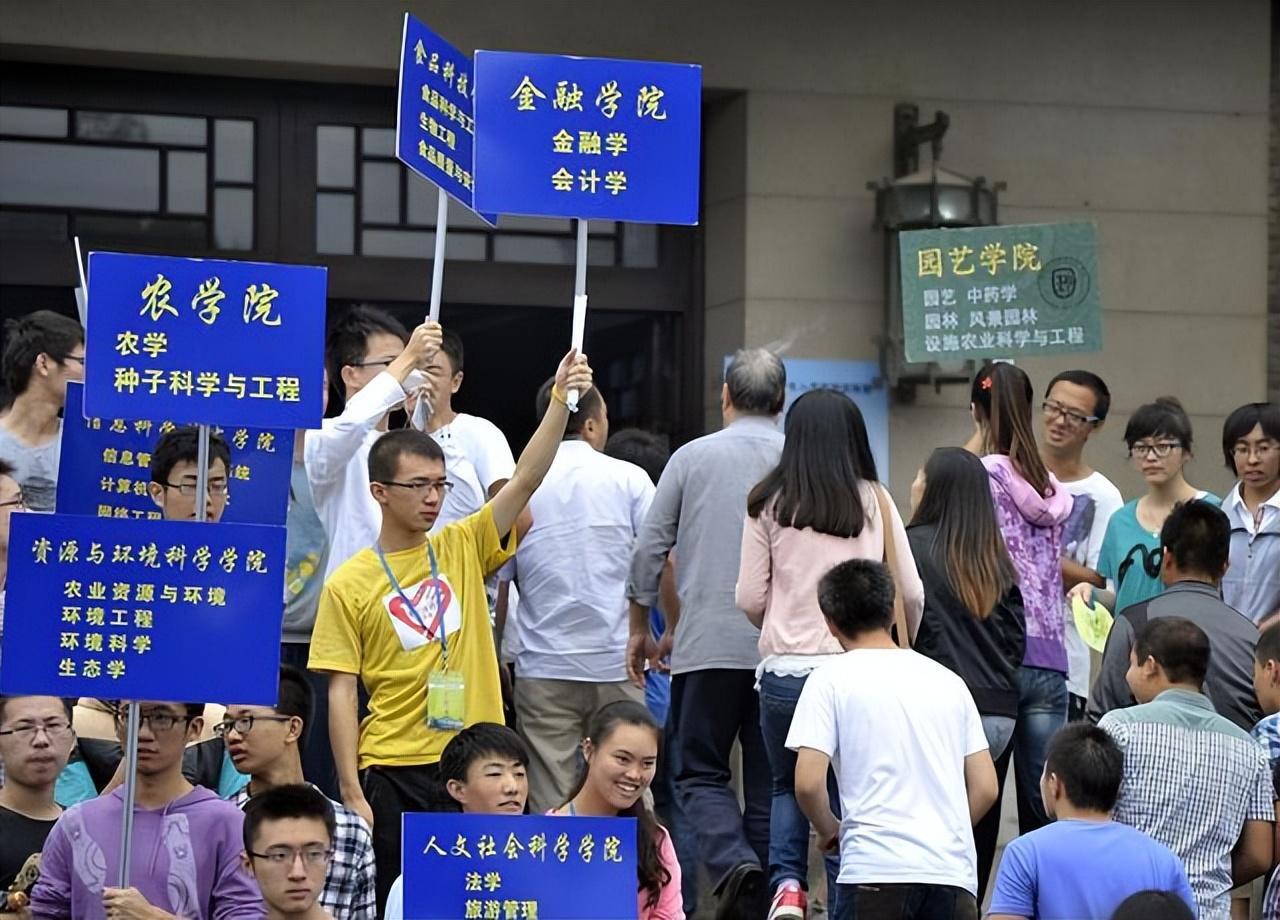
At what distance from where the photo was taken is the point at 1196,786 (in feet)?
21.8

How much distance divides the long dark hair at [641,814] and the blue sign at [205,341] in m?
1.26

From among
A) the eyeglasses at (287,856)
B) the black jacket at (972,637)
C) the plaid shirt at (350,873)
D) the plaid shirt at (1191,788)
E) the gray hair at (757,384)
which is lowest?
the plaid shirt at (350,873)

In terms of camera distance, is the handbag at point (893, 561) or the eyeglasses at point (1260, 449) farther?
the eyeglasses at point (1260, 449)

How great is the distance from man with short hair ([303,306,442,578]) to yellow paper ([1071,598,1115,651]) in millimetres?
2636

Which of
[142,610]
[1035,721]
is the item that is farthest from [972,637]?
[142,610]

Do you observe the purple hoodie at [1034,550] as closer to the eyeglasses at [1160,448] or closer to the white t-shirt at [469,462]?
the eyeglasses at [1160,448]

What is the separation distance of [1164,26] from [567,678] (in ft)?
19.1

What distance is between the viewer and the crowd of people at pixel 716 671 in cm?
646

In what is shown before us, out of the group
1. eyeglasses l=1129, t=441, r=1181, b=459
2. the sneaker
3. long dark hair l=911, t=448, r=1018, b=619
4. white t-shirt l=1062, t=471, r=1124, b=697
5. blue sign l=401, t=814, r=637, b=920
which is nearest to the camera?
blue sign l=401, t=814, r=637, b=920

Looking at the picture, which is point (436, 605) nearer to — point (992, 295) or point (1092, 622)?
point (1092, 622)

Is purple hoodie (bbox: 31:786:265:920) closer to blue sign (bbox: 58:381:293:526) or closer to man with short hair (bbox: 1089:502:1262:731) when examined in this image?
blue sign (bbox: 58:381:293:526)

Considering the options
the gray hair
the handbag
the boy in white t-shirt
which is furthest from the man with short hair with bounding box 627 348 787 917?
the boy in white t-shirt

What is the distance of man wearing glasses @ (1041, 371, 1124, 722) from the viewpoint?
8992 millimetres

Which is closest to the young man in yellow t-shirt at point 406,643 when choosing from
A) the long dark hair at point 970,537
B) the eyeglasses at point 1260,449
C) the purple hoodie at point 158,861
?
the purple hoodie at point 158,861
